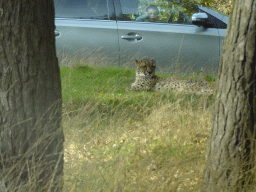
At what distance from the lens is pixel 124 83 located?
707 cm

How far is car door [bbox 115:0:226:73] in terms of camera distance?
715 cm

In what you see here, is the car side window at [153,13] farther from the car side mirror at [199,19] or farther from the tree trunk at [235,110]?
the tree trunk at [235,110]

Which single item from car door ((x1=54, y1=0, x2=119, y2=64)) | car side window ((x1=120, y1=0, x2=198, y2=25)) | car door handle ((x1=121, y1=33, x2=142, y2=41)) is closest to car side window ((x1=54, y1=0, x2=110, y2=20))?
car door ((x1=54, y1=0, x2=119, y2=64))

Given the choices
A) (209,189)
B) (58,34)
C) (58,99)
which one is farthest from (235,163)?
(58,34)

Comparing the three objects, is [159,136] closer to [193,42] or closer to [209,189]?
[209,189]

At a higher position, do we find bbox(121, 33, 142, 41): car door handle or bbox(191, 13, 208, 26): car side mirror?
bbox(191, 13, 208, 26): car side mirror

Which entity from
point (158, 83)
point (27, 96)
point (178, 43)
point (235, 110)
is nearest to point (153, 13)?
point (178, 43)

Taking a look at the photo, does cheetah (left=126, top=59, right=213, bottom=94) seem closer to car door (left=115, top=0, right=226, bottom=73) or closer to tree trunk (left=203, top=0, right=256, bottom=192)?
car door (left=115, top=0, right=226, bottom=73)

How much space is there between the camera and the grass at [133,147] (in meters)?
2.66

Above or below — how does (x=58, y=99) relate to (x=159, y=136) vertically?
above

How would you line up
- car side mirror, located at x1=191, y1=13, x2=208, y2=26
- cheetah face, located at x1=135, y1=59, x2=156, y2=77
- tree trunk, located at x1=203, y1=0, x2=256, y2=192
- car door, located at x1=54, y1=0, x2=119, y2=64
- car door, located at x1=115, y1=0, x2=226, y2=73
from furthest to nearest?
1. car door, located at x1=54, y1=0, x2=119, y2=64
2. car door, located at x1=115, y1=0, x2=226, y2=73
3. cheetah face, located at x1=135, y1=59, x2=156, y2=77
4. car side mirror, located at x1=191, y1=13, x2=208, y2=26
5. tree trunk, located at x1=203, y1=0, x2=256, y2=192

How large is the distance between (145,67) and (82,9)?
2005mm

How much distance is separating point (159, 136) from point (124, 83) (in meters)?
3.17

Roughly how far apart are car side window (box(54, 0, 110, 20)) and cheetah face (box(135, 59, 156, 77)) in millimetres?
1398
